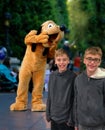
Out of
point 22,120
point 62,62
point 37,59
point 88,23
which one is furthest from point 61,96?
point 88,23

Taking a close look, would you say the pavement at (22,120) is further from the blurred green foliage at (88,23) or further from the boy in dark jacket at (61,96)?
the blurred green foliage at (88,23)

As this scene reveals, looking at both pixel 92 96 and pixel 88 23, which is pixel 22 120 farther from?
pixel 88 23

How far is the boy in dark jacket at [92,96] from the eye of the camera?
455 cm

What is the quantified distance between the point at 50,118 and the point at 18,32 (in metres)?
24.1

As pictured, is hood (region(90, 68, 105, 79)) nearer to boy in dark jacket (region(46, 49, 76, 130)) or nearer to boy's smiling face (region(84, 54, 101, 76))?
boy's smiling face (region(84, 54, 101, 76))

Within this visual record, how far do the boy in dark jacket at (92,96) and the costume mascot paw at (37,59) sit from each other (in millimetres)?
5385

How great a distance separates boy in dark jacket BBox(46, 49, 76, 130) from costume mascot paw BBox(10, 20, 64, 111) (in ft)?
15.4

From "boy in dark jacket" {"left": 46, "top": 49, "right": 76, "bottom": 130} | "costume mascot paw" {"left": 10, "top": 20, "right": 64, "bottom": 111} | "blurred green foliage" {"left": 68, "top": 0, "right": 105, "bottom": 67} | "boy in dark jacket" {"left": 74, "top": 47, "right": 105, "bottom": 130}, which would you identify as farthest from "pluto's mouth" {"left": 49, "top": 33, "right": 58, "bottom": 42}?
"blurred green foliage" {"left": 68, "top": 0, "right": 105, "bottom": 67}

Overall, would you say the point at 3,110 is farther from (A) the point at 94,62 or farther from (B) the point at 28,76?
(A) the point at 94,62

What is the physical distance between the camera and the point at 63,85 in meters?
5.20

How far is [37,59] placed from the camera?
1016 centimetres

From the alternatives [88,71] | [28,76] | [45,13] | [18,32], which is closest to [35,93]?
[28,76]

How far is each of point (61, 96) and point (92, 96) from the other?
0.64 m

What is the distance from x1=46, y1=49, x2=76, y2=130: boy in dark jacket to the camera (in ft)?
16.8
